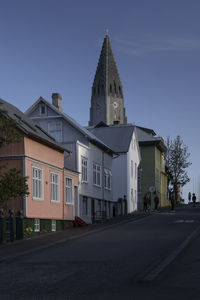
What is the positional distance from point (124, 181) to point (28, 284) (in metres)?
45.5

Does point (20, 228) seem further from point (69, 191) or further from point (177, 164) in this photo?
point (177, 164)

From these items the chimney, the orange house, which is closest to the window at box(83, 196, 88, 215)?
the orange house

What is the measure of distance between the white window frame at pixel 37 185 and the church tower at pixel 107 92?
127448mm

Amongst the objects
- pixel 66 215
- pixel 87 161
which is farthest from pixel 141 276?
pixel 87 161

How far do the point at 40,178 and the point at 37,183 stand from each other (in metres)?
0.47

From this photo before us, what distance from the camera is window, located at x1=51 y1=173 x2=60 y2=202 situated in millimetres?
29470

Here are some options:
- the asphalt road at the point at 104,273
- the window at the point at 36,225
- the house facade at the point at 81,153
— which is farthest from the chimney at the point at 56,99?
the asphalt road at the point at 104,273

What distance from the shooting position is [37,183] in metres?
27.2

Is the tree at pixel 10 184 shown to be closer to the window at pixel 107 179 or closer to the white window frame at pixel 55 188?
the white window frame at pixel 55 188

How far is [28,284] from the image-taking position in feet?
31.8

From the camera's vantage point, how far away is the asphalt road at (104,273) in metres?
8.53

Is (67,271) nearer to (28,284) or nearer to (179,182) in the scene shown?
(28,284)

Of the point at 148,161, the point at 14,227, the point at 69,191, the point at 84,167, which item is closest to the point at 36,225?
the point at 14,227

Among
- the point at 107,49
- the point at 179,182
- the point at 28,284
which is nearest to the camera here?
the point at 28,284
